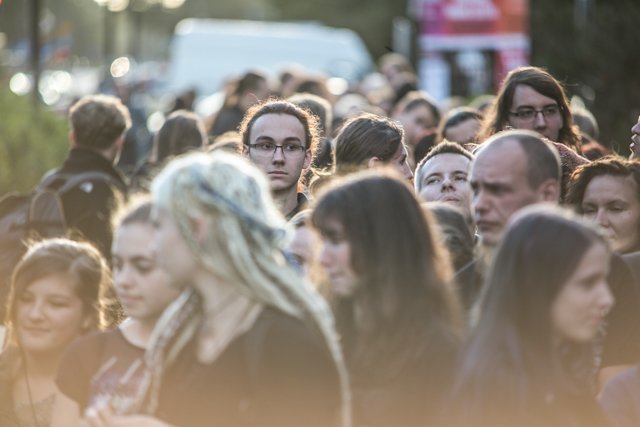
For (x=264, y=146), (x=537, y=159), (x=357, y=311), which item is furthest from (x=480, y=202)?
(x=264, y=146)

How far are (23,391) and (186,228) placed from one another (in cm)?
201

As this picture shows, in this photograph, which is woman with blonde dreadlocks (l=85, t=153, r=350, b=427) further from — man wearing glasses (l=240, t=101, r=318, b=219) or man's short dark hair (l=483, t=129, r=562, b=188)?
man wearing glasses (l=240, t=101, r=318, b=219)

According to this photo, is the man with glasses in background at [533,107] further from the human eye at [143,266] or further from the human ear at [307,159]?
the human eye at [143,266]

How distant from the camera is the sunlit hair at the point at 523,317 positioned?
409 cm

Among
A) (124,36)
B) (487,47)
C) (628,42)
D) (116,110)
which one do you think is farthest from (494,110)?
(124,36)

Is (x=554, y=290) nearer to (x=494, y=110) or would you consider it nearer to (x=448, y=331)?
(x=448, y=331)

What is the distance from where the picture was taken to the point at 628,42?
870 inches

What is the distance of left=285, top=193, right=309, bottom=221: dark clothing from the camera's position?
7246 mm

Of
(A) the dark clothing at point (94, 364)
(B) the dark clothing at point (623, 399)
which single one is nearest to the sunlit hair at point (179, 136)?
(A) the dark clothing at point (94, 364)

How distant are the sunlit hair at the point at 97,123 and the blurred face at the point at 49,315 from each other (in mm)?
3330

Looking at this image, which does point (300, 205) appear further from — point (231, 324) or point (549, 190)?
point (231, 324)

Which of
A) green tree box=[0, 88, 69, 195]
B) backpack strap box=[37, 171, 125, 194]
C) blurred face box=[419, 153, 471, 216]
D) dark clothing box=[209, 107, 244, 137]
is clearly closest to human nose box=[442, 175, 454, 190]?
blurred face box=[419, 153, 471, 216]

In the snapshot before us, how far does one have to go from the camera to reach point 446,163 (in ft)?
23.7

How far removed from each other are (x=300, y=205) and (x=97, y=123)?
2.36 meters
